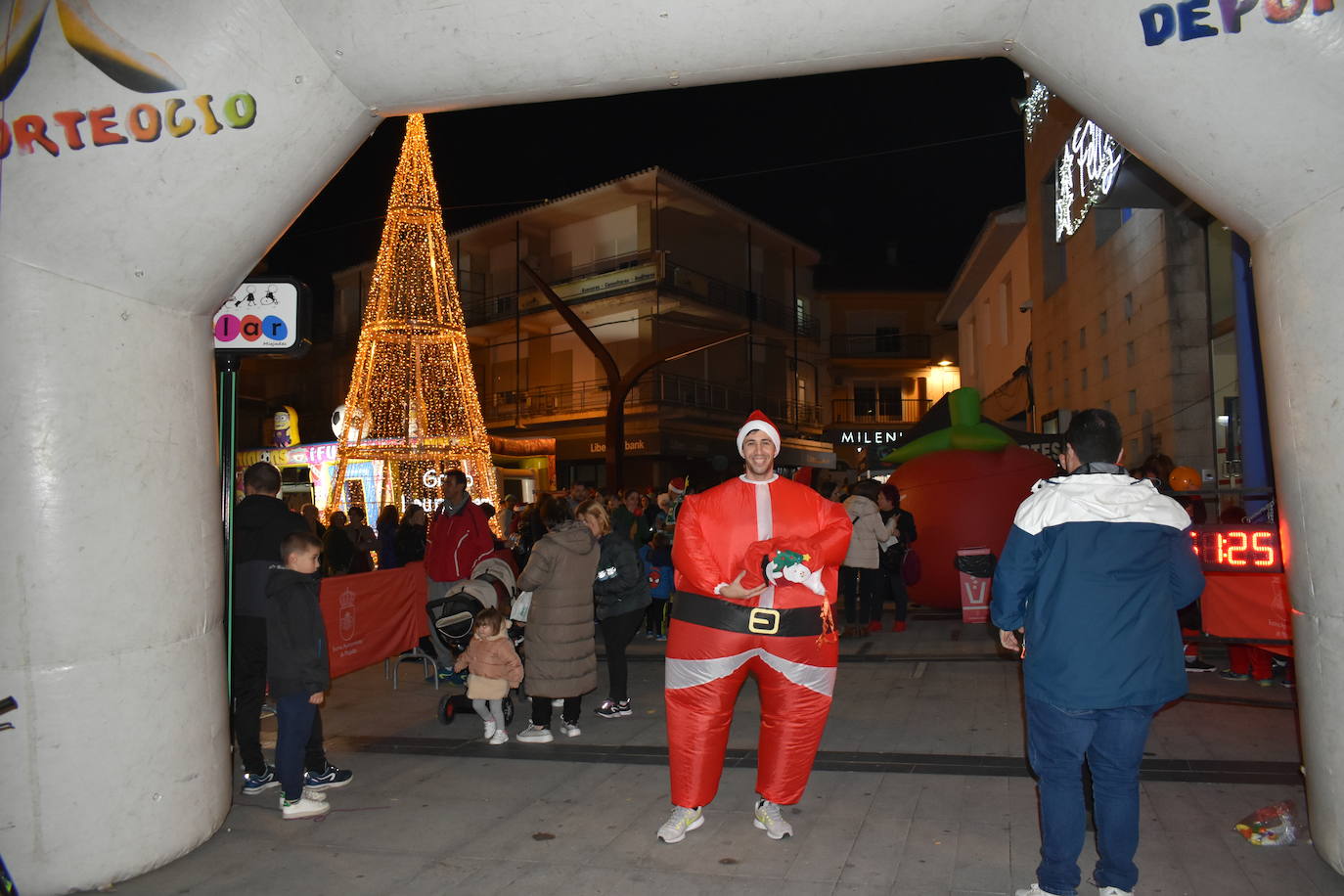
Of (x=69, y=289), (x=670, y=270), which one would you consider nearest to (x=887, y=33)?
(x=69, y=289)

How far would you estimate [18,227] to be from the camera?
4121mm

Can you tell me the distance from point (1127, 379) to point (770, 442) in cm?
1219

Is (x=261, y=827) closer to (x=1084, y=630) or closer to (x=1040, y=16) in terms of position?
(x=1084, y=630)

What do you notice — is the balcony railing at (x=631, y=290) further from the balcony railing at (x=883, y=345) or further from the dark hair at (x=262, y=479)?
the dark hair at (x=262, y=479)

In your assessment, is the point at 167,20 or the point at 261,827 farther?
the point at 261,827

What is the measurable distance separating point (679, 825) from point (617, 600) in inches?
114

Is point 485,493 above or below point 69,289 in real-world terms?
below

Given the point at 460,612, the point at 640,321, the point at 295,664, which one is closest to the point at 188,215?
the point at 295,664

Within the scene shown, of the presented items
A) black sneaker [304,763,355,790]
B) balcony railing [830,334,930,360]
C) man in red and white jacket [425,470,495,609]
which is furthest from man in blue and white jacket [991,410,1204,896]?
balcony railing [830,334,930,360]

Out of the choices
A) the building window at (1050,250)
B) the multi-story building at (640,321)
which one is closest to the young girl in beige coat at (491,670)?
the building window at (1050,250)

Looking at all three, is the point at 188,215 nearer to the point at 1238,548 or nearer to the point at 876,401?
the point at 1238,548

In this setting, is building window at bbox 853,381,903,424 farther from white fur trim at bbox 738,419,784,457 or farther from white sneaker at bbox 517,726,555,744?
white fur trim at bbox 738,419,784,457

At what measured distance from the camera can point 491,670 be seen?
261 inches

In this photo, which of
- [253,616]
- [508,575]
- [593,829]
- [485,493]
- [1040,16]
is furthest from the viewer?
[485,493]
